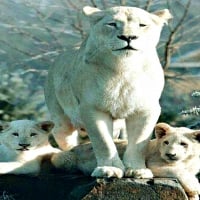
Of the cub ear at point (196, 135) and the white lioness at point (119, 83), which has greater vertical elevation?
the white lioness at point (119, 83)

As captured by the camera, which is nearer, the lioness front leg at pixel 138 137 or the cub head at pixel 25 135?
the lioness front leg at pixel 138 137

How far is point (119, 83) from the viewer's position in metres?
6.05

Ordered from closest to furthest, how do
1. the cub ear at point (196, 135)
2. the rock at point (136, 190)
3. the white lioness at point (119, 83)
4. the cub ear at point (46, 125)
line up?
the white lioness at point (119, 83) → the rock at point (136, 190) → the cub ear at point (196, 135) → the cub ear at point (46, 125)

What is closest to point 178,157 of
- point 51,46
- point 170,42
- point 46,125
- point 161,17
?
point 161,17

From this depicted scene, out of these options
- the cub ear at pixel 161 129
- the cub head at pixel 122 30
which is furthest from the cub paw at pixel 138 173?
the cub head at pixel 122 30

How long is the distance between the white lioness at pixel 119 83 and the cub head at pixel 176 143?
0.43 feet

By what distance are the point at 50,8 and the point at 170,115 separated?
344 cm

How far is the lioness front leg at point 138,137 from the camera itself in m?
6.17

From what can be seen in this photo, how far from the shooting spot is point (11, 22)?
15750 millimetres

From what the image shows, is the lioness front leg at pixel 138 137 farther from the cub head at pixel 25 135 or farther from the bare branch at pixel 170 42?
the bare branch at pixel 170 42

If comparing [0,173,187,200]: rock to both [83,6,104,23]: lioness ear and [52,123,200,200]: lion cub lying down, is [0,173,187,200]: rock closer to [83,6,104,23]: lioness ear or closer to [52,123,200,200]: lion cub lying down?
[52,123,200,200]: lion cub lying down

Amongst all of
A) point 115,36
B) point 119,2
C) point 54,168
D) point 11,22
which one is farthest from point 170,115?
point 115,36

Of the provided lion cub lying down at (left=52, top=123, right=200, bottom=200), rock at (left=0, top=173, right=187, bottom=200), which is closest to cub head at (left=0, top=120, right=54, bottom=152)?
rock at (left=0, top=173, right=187, bottom=200)

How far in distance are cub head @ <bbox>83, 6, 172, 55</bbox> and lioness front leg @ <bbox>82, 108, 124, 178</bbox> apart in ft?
1.53
